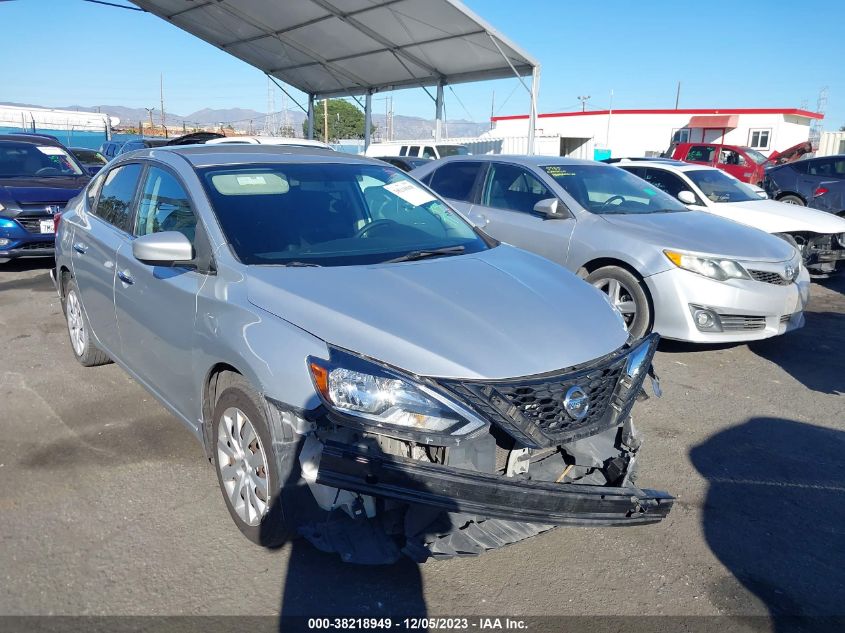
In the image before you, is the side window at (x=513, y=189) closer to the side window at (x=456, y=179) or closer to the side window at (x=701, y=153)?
the side window at (x=456, y=179)

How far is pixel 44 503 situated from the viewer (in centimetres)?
337

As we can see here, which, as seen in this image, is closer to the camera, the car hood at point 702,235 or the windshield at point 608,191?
the car hood at point 702,235

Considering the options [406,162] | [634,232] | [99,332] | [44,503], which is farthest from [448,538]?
[406,162]

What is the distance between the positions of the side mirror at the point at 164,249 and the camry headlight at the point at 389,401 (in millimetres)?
1133

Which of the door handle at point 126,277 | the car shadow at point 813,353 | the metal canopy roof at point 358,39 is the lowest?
the car shadow at point 813,353

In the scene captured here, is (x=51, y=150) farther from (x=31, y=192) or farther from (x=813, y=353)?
(x=813, y=353)

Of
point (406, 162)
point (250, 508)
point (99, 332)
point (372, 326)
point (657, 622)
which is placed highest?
point (406, 162)

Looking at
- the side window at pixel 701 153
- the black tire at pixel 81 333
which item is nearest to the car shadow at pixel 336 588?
the black tire at pixel 81 333

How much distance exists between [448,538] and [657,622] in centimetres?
93

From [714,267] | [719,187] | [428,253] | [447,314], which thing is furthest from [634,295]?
[719,187]

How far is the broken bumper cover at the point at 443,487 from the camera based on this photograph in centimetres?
232

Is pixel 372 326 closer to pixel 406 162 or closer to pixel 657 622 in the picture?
pixel 657 622

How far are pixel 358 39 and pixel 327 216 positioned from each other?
16.8m

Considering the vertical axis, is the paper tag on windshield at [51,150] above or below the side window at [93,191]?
above
